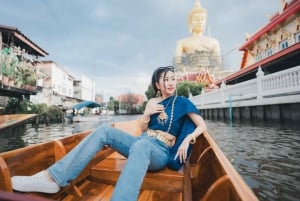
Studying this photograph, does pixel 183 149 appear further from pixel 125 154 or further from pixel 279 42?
pixel 279 42

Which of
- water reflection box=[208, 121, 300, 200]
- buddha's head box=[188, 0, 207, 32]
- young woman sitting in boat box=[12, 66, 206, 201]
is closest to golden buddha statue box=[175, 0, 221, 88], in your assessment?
buddha's head box=[188, 0, 207, 32]

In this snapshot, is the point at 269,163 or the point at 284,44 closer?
the point at 269,163

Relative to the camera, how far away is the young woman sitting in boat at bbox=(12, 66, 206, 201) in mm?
1389

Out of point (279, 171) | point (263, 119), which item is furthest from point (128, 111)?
point (279, 171)

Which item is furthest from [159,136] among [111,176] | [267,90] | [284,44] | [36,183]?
[284,44]

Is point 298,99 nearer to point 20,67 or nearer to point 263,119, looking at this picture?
point 263,119

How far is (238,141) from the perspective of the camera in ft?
19.4

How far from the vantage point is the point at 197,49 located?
36.3 metres

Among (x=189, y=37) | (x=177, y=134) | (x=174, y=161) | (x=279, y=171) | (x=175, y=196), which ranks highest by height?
(x=189, y=37)

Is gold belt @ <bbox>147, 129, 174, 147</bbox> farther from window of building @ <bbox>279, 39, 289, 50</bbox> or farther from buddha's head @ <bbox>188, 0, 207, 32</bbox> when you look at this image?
buddha's head @ <bbox>188, 0, 207, 32</bbox>

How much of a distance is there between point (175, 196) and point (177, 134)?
0.48 m

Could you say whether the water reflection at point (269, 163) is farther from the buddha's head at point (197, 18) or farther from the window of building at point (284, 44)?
the buddha's head at point (197, 18)

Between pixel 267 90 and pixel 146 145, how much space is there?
8726 millimetres

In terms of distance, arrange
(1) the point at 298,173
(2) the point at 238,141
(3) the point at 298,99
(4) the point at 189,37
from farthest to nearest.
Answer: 1. (4) the point at 189,37
2. (3) the point at 298,99
3. (2) the point at 238,141
4. (1) the point at 298,173
